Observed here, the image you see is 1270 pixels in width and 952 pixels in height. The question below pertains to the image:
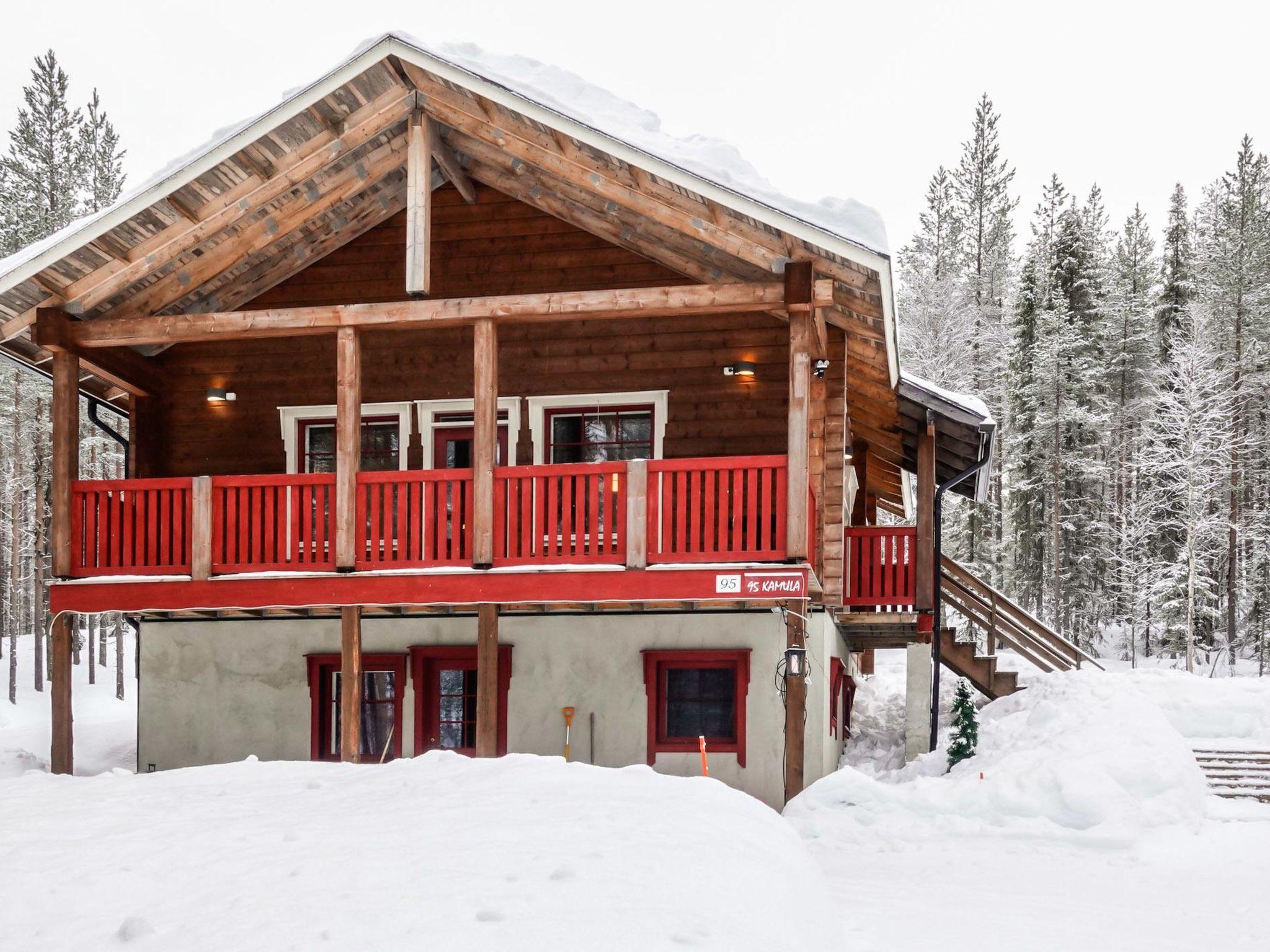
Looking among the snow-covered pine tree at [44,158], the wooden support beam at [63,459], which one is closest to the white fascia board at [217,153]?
the wooden support beam at [63,459]

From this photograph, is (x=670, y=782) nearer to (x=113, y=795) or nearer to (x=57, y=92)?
(x=113, y=795)

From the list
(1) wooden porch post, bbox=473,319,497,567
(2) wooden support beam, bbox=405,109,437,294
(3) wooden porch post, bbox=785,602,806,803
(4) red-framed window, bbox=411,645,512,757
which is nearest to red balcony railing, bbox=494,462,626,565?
(1) wooden porch post, bbox=473,319,497,567

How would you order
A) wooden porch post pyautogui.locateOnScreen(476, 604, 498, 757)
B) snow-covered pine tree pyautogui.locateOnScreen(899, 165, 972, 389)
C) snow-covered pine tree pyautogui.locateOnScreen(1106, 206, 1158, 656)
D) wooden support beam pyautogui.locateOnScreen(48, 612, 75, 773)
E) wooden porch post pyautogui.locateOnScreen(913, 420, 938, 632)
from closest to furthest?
wooden porch post pyautogui.locateOnScreen(476, 604, 498, 757) < wooden support beam pyautogui.locateOnScreen(48, 612, 75, 773) < wooden porch post pyautogui.locateOnScreen(913, 420, 938, 632) < snow-covered pine tree pyautogui.locateOnScreen(1106, 206, 1158, 656) < snow-covered pine tree pyautogui.locateOnScreen(899, 165, 972, 389)

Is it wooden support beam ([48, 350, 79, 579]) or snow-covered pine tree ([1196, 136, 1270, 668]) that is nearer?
wooden support beam ([48, 350, 79, 579])

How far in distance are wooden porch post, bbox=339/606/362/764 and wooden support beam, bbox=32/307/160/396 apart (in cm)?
414

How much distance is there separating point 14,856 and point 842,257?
8.36 m

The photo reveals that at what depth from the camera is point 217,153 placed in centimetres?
1245

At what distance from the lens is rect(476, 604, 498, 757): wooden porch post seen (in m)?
12.5

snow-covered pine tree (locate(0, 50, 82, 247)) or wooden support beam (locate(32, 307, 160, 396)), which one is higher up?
snow-covered pine tree (locate(0, 50, 82, 247))

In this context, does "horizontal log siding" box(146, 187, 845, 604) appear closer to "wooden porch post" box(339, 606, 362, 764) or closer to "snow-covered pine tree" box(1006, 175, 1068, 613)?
"wooden porch post" box(339, 606, 362, 764)

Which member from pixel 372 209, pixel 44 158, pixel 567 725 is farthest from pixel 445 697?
pixel 44 158

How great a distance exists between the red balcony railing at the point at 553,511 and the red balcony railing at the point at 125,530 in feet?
11.1

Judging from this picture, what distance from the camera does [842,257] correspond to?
38.8 feet

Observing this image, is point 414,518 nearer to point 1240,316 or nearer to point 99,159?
point 99,159
